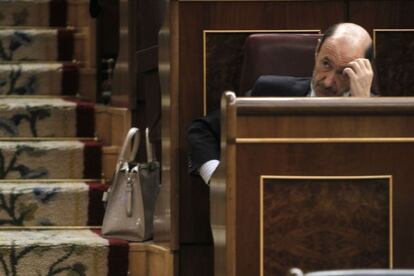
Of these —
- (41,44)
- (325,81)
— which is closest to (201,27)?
(325,81)

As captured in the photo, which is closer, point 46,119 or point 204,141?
point 204,141

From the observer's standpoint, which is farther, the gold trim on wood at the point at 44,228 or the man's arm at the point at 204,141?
the gold trim on wood at the point at 44,228

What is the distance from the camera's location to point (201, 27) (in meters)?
3.82

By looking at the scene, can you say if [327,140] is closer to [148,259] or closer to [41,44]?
[148,259]

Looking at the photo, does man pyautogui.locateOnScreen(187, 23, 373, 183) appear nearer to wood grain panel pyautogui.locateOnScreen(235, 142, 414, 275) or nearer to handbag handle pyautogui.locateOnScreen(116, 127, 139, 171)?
wood grain panel pyautogui.locateOnScreen(235, 142, 414, 275)

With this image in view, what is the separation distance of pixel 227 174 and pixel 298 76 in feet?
2.90

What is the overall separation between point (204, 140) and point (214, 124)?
0.06 meters

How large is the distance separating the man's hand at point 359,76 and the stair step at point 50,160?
68.7 inches

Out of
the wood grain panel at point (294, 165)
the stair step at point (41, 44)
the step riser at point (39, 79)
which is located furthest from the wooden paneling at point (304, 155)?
the stair step at point (41, 44)

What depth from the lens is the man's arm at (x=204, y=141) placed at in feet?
11.8

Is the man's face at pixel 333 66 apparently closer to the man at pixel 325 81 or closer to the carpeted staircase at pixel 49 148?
the man at pixel 325 81

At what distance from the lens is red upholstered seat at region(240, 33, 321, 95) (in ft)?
12.2

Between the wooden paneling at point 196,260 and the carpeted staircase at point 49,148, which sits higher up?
the carpeted staircase at point 49,148

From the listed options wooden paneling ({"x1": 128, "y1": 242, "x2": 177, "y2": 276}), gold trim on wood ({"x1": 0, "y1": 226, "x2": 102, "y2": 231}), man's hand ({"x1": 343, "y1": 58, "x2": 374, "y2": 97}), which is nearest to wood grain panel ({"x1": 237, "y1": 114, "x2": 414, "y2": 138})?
man's hand ({"x1": 343, "y1": 58, "x2": 374, "y2": 97})
